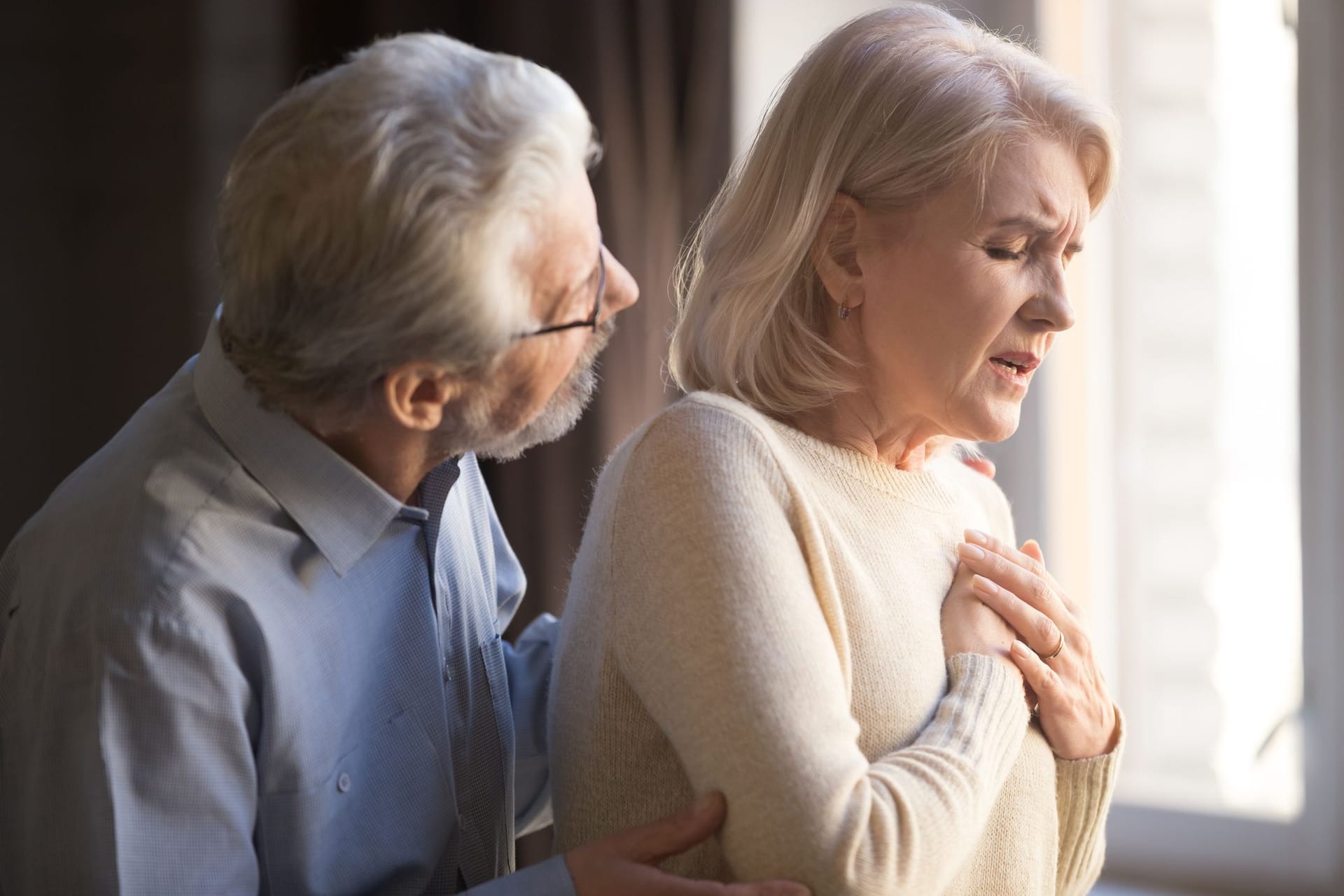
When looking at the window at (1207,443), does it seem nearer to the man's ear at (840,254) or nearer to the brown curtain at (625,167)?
the brown curtain at (625,167)

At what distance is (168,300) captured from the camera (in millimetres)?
2322

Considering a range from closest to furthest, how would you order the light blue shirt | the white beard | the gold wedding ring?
the light blue shirt
the white beard
the gold wedding ring

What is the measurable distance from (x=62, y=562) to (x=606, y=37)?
5.11 ft

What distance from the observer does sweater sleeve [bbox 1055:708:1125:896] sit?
1406 mm

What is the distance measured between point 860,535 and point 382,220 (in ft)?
1.94

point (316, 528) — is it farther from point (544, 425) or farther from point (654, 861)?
point (654, 861)

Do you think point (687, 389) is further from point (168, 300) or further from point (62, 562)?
point (168, 300)

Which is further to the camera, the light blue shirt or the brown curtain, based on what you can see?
the brown curtain

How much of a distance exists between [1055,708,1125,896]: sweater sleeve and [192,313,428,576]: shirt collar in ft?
2.75

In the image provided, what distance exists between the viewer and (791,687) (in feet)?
3.57

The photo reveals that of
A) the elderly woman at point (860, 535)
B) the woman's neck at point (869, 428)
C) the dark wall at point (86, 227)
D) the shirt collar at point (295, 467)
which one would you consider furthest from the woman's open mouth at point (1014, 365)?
the dark wall at point (86, 227)

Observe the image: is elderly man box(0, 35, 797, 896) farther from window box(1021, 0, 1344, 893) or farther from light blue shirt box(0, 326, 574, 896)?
window box(1021, 0, 1344, 893)

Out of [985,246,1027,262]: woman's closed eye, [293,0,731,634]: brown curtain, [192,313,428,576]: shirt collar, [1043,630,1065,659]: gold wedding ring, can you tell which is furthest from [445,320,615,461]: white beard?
[293,0,731,634]: brown curtain

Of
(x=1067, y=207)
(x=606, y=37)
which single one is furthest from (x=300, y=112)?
(x=606, y=37)
